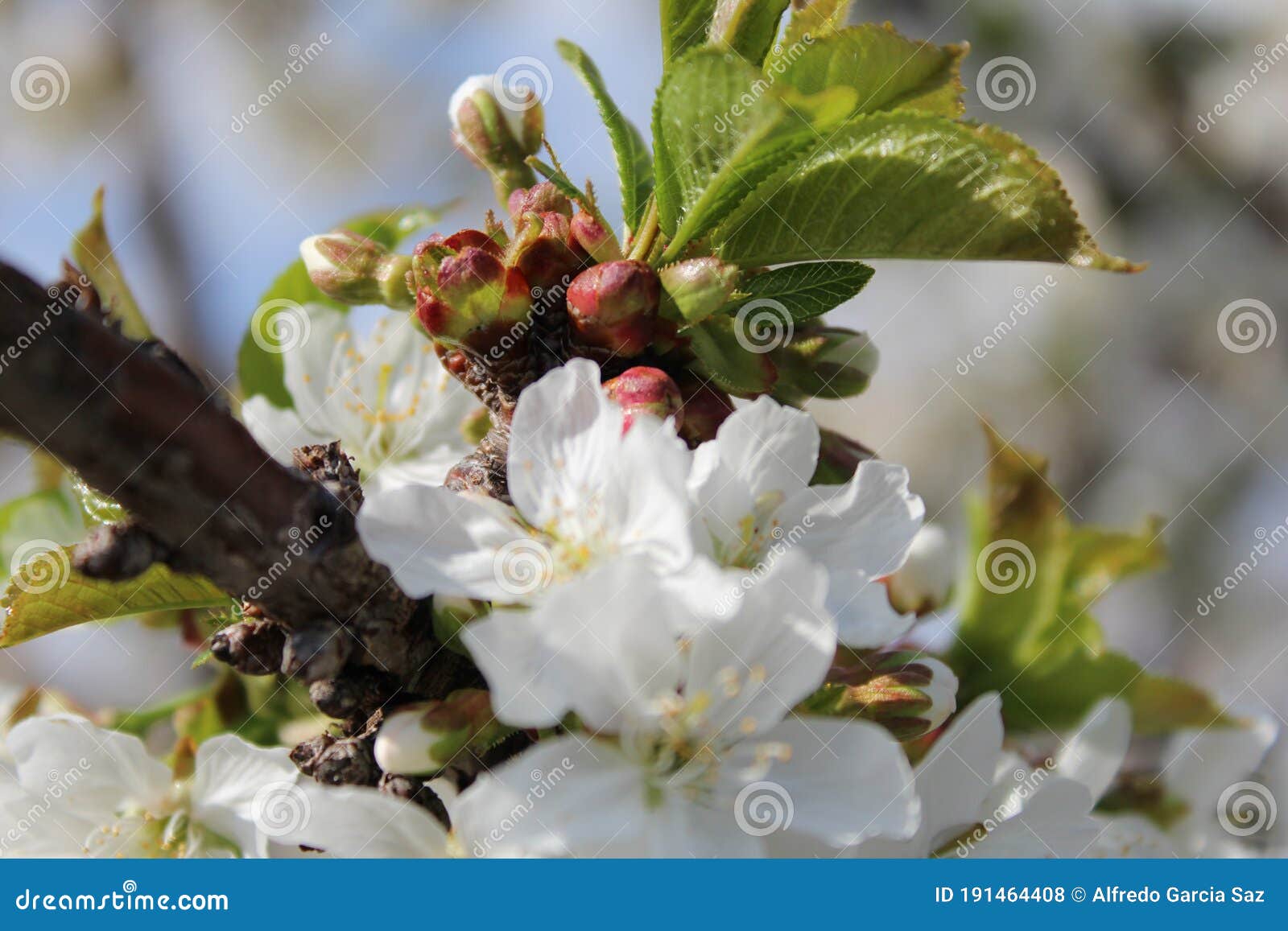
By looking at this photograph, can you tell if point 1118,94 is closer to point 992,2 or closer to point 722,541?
point 992,2

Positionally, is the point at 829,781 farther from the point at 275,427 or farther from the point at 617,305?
the point at 275,427

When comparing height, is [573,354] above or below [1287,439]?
below

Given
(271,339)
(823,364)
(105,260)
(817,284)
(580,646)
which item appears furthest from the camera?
(271,339)

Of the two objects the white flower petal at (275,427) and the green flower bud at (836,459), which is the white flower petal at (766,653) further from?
the white flower petal at (275,427)

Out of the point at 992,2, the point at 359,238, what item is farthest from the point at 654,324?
the point at 992,2

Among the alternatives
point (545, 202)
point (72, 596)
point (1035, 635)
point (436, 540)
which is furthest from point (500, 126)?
point (1035, 635)

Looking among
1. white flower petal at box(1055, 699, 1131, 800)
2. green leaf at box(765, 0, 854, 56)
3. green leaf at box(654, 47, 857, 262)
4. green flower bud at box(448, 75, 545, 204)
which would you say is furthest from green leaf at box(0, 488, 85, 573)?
white flower petal at box(1055, 699, 1131, 800)

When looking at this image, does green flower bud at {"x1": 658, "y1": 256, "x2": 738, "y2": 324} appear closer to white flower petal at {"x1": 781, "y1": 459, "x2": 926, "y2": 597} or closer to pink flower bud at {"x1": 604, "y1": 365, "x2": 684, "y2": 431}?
pink flower bud at {"x1": 604, "y1": 365, "x2": 684, "y2": 431}
